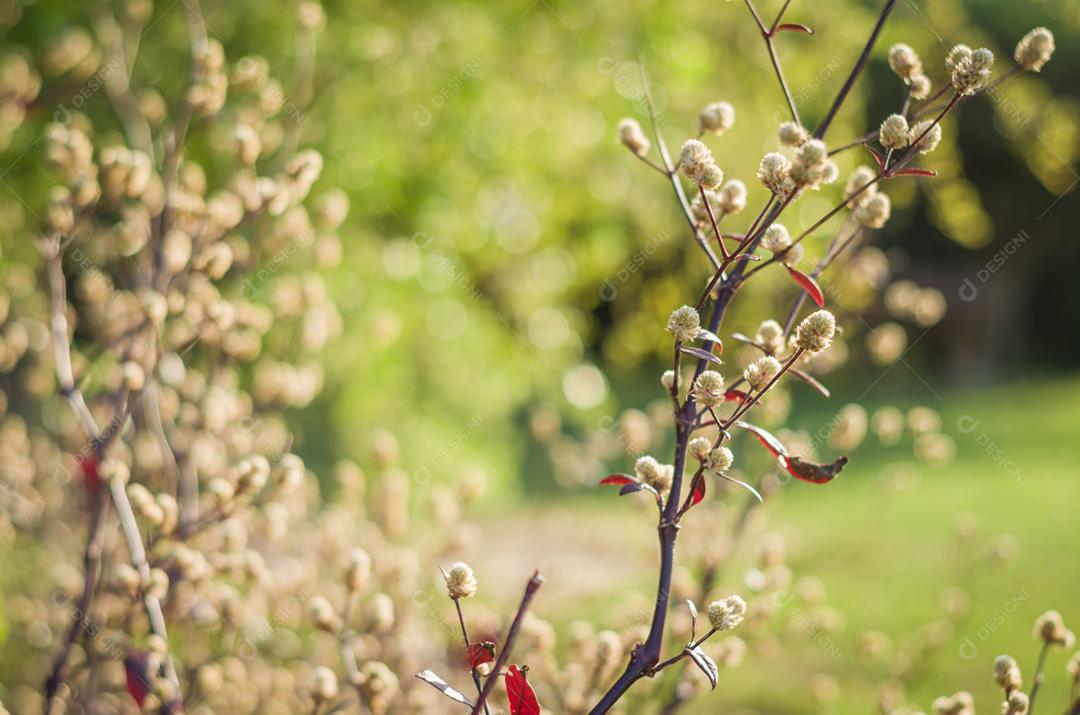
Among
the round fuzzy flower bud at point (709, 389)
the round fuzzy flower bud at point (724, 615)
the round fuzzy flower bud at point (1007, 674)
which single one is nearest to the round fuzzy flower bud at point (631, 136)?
the round fuzzy flower bud at point (709, 389)

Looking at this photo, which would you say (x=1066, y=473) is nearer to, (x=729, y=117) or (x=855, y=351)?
(x=855, y=351)

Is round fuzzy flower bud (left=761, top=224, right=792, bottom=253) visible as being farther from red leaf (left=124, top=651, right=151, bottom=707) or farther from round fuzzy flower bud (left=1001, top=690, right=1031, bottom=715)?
red leaf (left=124, top=651, right=151, bottom=707)

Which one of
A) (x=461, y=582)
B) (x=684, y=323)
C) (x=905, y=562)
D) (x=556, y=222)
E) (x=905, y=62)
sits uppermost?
(x=905, y=62)

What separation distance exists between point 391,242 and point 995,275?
11.3 metres

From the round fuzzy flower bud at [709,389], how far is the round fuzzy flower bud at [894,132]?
0.26m

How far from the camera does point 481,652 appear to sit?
0.95m

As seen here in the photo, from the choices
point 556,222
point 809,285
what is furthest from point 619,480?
point 556,222

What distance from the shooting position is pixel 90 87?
3033 mm

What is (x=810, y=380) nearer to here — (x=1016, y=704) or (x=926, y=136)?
(x=926, y=136)

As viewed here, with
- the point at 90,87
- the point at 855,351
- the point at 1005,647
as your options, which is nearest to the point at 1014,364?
the point at 855,351

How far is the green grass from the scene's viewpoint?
3534 mm

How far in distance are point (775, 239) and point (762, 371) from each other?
0.57ft

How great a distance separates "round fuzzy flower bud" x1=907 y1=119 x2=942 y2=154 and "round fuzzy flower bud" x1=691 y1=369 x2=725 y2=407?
0.29 m

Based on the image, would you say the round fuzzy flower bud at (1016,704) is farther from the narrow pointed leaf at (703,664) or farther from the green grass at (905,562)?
the green grass at (905,562)
